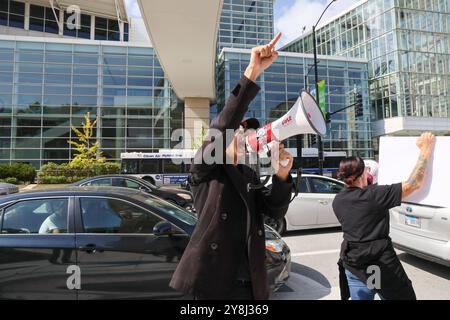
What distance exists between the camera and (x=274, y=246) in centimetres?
429

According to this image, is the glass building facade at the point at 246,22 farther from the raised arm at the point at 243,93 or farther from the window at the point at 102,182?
the raised arm at the point at 243,93

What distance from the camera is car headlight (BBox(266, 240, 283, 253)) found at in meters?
4.19

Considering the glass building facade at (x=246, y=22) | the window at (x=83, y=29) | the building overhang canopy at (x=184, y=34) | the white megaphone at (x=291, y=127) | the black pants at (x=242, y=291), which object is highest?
the glass building facade at (x=246, y=22)

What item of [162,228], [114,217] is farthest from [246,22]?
[162,228]

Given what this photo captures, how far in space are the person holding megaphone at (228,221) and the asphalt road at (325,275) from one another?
9.47 feet

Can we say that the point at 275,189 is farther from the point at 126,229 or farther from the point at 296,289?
the point at 296,289

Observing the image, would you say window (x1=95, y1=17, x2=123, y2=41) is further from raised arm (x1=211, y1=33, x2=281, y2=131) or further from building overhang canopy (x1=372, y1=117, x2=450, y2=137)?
raised arm (x1=211, y1=33, x2=281, y2=131)

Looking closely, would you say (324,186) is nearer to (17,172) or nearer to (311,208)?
(311,208)

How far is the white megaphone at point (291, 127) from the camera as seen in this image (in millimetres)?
1778

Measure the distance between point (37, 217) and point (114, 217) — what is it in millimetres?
823

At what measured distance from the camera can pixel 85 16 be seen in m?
41.1

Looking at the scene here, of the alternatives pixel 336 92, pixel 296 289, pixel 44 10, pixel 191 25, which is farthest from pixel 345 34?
pixel 296 289

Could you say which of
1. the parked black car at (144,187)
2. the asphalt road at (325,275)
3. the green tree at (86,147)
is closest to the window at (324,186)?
the asphalt road at (325,275)

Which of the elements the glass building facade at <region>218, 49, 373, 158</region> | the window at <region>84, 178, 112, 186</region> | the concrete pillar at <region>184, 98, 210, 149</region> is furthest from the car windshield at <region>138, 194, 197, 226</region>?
the glass building facade at <region>218, 49, 373, 158</region>
